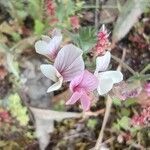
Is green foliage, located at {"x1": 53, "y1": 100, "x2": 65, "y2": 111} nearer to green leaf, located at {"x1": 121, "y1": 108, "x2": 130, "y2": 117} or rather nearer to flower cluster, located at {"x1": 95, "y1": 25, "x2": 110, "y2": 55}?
green leaf, located at {"x1": 121, "y1": 108, "x2": 130, "y2": 117}

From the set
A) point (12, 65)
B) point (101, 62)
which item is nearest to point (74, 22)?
point (12, 65)

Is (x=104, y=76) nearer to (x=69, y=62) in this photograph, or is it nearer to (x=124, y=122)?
(x=69, y=62)

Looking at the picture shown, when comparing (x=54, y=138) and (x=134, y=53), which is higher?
(x=134, y=53)

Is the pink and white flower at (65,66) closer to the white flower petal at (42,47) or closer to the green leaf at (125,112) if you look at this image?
the white flower petal at (42,47)

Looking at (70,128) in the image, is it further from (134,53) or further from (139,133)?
(134,53)

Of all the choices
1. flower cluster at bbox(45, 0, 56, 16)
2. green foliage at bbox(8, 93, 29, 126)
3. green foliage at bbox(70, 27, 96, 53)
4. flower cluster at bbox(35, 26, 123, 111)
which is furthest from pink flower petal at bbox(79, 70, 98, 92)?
green foliage at bbox(8, 93, 29, 126)

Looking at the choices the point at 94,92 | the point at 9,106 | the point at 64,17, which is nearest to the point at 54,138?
the point at 9,106
